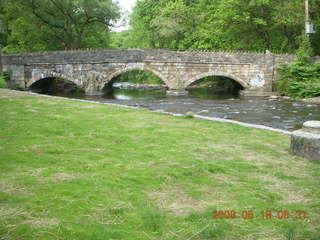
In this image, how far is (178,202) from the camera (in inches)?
145

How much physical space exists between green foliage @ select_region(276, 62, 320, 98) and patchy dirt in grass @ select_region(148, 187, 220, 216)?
1942cm

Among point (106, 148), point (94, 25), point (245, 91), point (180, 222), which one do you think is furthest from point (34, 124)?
point (94, 25)

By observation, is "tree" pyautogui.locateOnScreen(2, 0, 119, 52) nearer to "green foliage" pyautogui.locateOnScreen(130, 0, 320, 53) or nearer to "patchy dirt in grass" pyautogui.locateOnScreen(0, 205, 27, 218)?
"green foliage" pyautogui.locateOnScreen(130, 0, 320, 53)

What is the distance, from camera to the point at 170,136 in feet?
22.8

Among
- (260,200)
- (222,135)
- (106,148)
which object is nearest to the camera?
(260,200)

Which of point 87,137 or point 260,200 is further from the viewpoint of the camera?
point 87,137

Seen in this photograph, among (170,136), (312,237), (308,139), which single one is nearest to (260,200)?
(312,237)

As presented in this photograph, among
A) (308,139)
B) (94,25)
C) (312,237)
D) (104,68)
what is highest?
(94,25)

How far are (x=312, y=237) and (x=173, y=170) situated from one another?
6.96 feet

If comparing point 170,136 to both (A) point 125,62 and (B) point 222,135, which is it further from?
(A) point 125,62

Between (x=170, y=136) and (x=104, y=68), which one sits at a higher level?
(x=104, y=68)

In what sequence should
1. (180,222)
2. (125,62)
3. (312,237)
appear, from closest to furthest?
1. (312,237)
2. (180,222)
3. (125,62)

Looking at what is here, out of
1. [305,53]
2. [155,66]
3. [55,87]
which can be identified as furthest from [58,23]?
[305,53]
